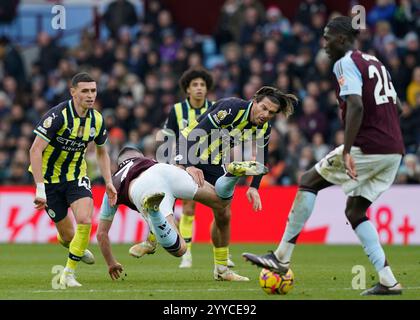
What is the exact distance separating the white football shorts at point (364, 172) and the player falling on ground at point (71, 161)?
2.65 m

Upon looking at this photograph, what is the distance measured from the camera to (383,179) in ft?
30.1

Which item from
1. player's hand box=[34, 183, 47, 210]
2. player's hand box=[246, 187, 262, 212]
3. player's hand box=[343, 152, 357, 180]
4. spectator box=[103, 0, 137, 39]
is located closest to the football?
player's hand box=[343, 152, 357, 180]

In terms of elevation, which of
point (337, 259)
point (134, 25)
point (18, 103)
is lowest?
point (337, 259)

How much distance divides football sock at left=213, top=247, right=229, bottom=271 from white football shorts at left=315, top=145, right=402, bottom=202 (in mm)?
2472

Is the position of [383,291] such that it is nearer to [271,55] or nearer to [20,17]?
[271,55]

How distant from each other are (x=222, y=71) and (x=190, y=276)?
10.9 metres

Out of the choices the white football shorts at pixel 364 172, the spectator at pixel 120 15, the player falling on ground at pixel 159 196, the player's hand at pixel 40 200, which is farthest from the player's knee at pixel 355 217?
the spectator at pixel 120 15

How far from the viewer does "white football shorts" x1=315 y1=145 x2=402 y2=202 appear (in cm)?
911

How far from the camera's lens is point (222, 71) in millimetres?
22000

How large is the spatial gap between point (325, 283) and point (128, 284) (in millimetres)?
1990

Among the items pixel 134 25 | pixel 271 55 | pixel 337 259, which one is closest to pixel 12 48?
pixel 134 25

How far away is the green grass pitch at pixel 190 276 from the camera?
9359mm

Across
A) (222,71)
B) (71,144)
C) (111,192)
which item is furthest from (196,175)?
(222,71)

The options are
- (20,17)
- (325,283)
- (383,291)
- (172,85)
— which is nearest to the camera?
(383,291)
